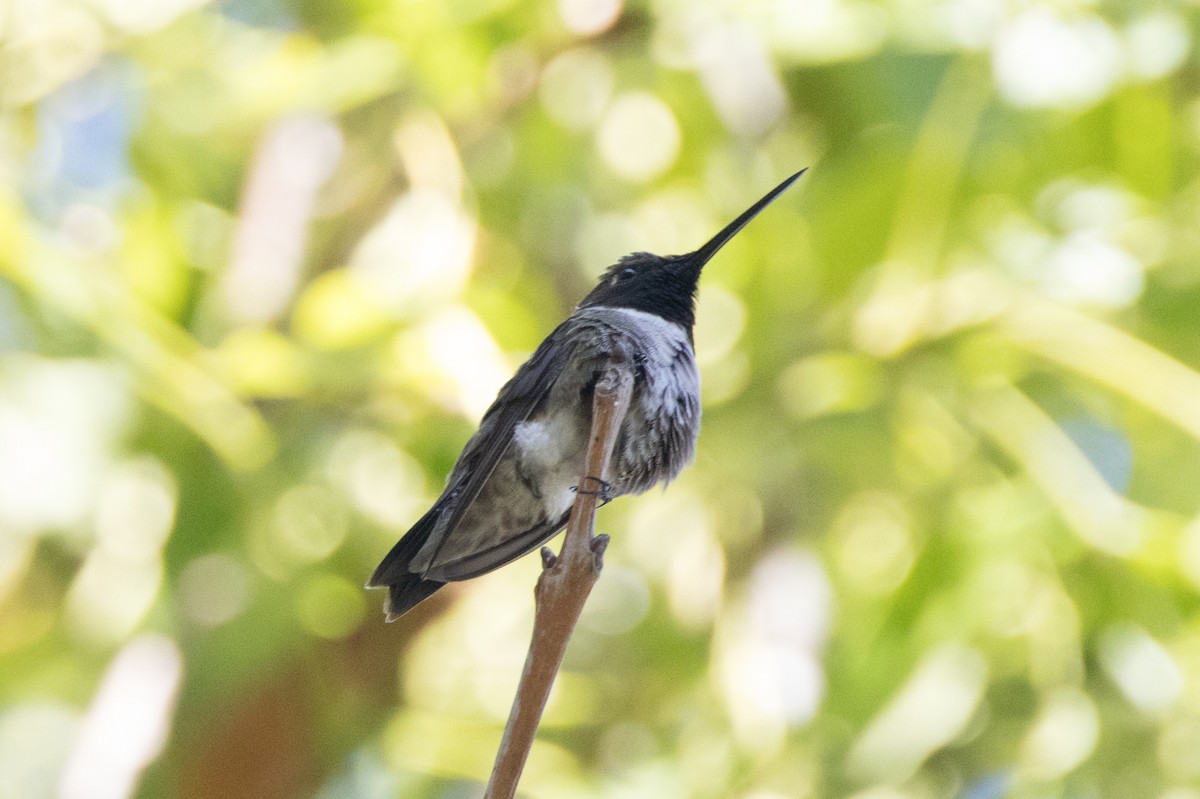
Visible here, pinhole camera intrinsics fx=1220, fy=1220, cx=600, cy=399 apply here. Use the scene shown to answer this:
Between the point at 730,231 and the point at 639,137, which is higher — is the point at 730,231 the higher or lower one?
the lower one

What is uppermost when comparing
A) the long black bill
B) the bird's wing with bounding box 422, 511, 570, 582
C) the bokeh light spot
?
the bokeh light spot

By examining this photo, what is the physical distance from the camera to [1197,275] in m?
3.01

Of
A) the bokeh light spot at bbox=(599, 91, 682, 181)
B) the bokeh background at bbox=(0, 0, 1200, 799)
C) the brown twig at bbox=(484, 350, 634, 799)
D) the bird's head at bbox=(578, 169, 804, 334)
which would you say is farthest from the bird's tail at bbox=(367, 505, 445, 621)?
the bokeh light spot at bbox=(599, 91, 682, 181)

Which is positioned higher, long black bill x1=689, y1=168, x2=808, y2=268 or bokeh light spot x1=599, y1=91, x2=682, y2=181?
bokeh light spot x1=599, y1=91, x2=682, y2=181

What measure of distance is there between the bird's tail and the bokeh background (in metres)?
1.08

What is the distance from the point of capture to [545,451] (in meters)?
2.07

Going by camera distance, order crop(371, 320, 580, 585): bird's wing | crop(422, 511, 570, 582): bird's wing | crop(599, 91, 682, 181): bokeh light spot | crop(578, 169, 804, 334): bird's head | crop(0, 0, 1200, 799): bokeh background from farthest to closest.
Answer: crop(599, 91, 682, 181): bokeh light spot → crop(0, 0, 1200, 799): bokeh background → crop(578, 169, 804, 334): bird's head → crop(422, 511, 570, 582): bird's wing → crop(371, 320, 580, 585): bird's wing

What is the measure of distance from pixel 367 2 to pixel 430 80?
304mm

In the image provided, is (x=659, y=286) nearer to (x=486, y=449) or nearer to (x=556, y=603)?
(x=486, y=449)

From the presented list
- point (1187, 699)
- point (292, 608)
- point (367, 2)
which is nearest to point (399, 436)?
point (292, 608)

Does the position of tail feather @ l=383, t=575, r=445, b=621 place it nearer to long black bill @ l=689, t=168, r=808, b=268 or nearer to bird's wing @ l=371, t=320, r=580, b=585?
bird's wing @ l=371, t=320, r=580, b=585

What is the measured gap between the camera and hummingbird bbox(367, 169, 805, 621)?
194cm

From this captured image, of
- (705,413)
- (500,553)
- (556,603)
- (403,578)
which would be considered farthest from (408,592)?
(705,413)

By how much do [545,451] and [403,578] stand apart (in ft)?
1.06
